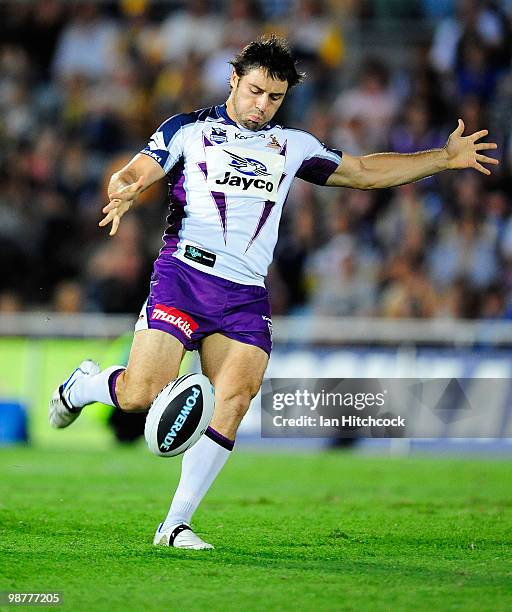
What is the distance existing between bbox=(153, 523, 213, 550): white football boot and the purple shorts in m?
1.02

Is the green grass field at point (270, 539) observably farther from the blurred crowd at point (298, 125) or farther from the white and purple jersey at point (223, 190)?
the blurred crowd at point (298, 125)

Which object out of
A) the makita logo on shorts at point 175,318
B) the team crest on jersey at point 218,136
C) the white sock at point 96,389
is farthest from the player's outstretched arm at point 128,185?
the white sock at point 96,389

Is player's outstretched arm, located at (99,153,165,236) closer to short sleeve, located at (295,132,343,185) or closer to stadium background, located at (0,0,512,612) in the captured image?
short sleeve, located at (295,132,343,185)

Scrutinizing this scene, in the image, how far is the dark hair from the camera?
7.34 metres

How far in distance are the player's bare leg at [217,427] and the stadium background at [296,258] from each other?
49 cm

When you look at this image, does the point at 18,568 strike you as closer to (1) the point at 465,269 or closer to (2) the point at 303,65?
(1) the point at 465,269

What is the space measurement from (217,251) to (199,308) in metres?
0.37

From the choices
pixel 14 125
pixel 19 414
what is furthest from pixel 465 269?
pixel 14 125

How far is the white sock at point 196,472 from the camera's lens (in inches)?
279

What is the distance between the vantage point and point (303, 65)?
17.8 metres

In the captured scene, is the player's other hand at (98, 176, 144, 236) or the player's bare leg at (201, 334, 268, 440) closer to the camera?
the player's other hand at (98, 176, 144, 236)

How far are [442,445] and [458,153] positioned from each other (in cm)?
726

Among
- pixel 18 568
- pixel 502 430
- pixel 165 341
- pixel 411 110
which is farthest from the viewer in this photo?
pixel 411 110

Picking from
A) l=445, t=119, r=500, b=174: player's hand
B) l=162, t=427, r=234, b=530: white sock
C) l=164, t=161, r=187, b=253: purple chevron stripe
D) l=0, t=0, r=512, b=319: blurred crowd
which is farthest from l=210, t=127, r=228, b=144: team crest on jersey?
l=0, t=0, r=512, b=319: blurred crowd
